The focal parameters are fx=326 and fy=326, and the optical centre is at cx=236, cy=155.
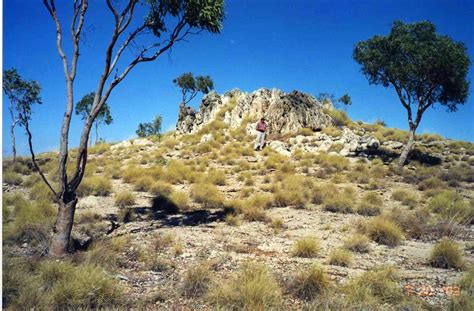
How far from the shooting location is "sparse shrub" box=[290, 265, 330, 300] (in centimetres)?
550

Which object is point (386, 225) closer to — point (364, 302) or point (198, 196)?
point (364, 302)

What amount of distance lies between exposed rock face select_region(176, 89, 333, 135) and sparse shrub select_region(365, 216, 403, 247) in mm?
19316

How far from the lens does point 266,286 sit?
5.10 metres

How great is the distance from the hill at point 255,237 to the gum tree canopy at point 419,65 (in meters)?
4.15

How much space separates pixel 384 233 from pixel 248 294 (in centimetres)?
562

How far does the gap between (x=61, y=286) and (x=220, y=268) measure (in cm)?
292

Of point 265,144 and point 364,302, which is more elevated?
point 265,144

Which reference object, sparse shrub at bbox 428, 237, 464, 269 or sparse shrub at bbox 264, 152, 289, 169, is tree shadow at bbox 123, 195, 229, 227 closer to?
sparse shrub at bbox 428, 237, 464, 269

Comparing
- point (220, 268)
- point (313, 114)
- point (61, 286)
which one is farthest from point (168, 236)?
point (313, 114)

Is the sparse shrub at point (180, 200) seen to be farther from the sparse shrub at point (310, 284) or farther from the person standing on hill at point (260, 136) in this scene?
the person standing on hill at point (260, 136)

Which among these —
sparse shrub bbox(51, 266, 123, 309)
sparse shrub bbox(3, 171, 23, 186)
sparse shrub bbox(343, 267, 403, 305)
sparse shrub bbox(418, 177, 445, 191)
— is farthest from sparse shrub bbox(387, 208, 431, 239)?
Answer: sparse shrub bbox(3, 171, 23, 186)

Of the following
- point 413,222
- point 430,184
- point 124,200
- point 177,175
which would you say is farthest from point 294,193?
point 430,184

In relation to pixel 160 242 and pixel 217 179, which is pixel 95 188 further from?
pixel 160 242

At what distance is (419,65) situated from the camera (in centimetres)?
2027
